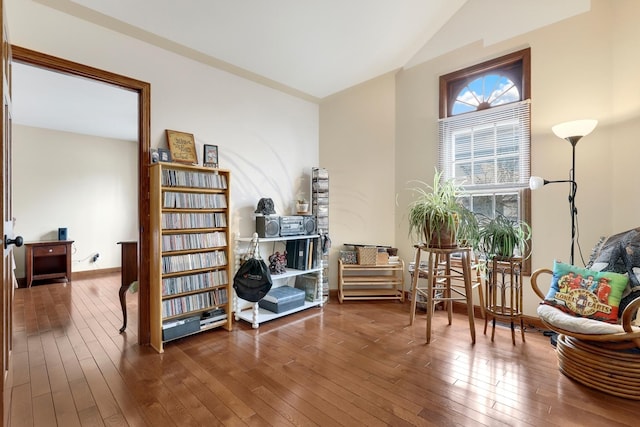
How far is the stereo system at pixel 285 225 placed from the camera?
3.15m

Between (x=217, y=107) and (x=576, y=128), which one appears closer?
(x=576, y=128)

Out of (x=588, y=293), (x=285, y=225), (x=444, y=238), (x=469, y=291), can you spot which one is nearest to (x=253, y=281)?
(x=285, y=225)

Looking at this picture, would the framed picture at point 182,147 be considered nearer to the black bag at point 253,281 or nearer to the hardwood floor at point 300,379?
the black bag at point 253,281

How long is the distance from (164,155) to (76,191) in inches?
155

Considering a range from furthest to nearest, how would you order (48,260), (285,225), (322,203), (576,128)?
(48,260)
(322,203)
(285,225)
(576,128)

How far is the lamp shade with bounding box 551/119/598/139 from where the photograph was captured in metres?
2.36

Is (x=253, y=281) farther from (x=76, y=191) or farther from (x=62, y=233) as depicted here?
(x=76, y=191)

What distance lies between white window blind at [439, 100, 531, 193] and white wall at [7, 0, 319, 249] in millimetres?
1691

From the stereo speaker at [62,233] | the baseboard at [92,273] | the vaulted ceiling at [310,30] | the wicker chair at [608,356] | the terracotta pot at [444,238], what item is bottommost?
the baseboard at [92,273]

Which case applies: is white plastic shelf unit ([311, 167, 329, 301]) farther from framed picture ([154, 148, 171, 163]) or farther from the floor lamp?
the floor lamp

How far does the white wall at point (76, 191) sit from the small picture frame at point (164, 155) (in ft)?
12.9

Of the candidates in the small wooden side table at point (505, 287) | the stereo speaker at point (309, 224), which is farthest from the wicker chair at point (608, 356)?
the stereo speaker at point (309, 224)

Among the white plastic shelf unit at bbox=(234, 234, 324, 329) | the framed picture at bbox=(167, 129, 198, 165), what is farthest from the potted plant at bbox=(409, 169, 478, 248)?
the framed picture at bbox=(167, 129, 198, 165)

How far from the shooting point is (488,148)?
125 inches
